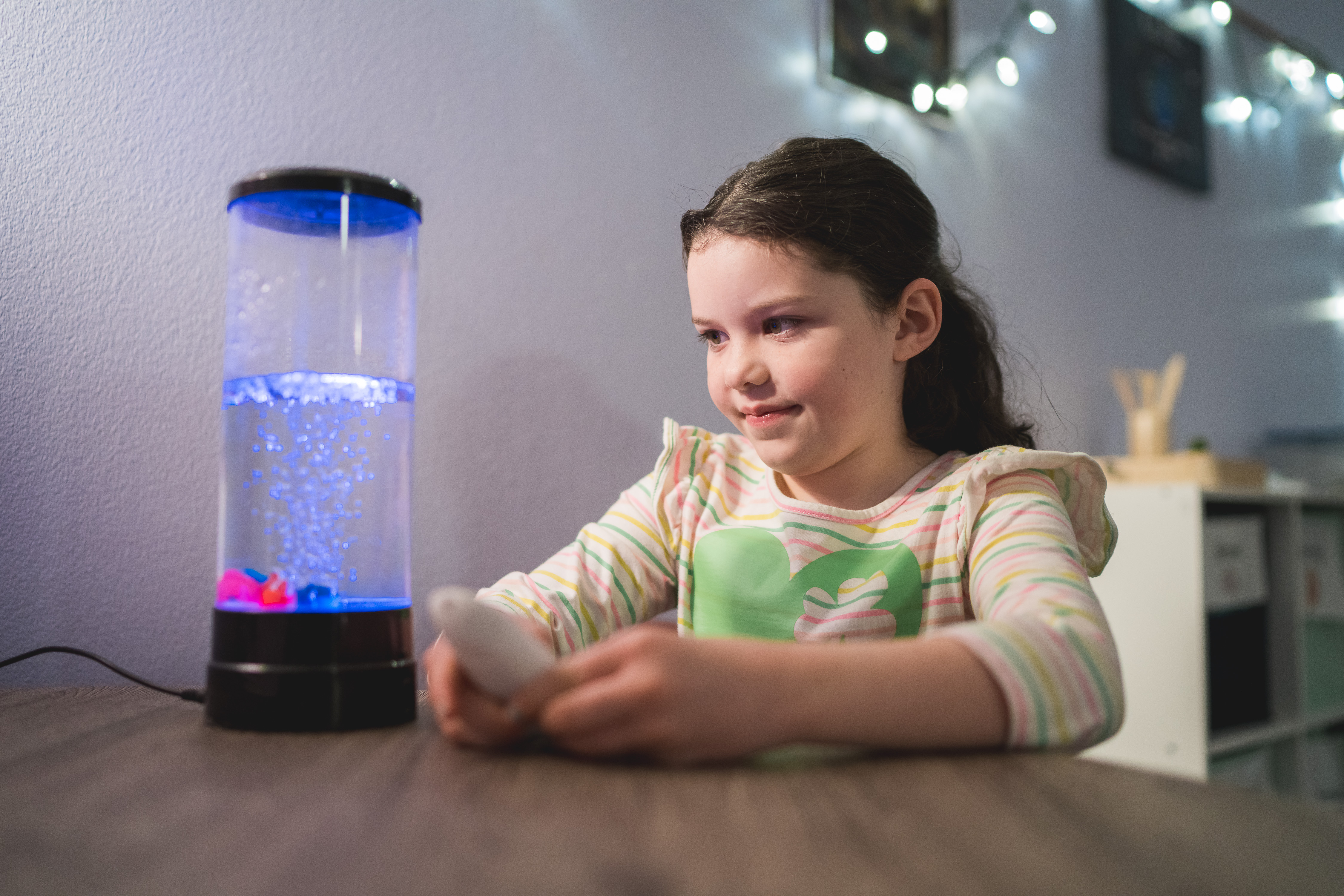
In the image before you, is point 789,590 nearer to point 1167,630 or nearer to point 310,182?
point 310,182

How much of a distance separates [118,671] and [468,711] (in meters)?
0.40

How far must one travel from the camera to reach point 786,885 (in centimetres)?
28

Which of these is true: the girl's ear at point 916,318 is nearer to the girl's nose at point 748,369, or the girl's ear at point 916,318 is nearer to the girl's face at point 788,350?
the girl's face at point 788,350

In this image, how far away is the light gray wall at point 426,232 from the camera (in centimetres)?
84

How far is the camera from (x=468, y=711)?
18.3 inches

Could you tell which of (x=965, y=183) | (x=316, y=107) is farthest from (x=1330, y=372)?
(x=316, y=107)

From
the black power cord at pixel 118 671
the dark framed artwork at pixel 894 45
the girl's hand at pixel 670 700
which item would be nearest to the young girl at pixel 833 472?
the girl's hand at pixel 670 700

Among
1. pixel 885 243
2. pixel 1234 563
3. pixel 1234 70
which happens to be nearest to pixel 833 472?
pixel 885 243

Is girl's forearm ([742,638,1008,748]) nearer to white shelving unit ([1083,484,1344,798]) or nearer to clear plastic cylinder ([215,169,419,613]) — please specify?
clear plastic cylinder ([215,169,419,613])

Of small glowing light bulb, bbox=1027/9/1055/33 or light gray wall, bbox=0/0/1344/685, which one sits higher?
small glowing light bulb, bbox=1027/9/1055/33

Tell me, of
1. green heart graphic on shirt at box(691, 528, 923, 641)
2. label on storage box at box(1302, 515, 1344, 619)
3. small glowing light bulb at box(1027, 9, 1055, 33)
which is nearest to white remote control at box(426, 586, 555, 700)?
green heart graphic on shirt at box(691, 528, 923, 641)

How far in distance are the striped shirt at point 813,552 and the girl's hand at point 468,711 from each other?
0.75ft

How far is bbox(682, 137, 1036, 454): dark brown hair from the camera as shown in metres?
0.76

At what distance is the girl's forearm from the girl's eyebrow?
363 millimetres
